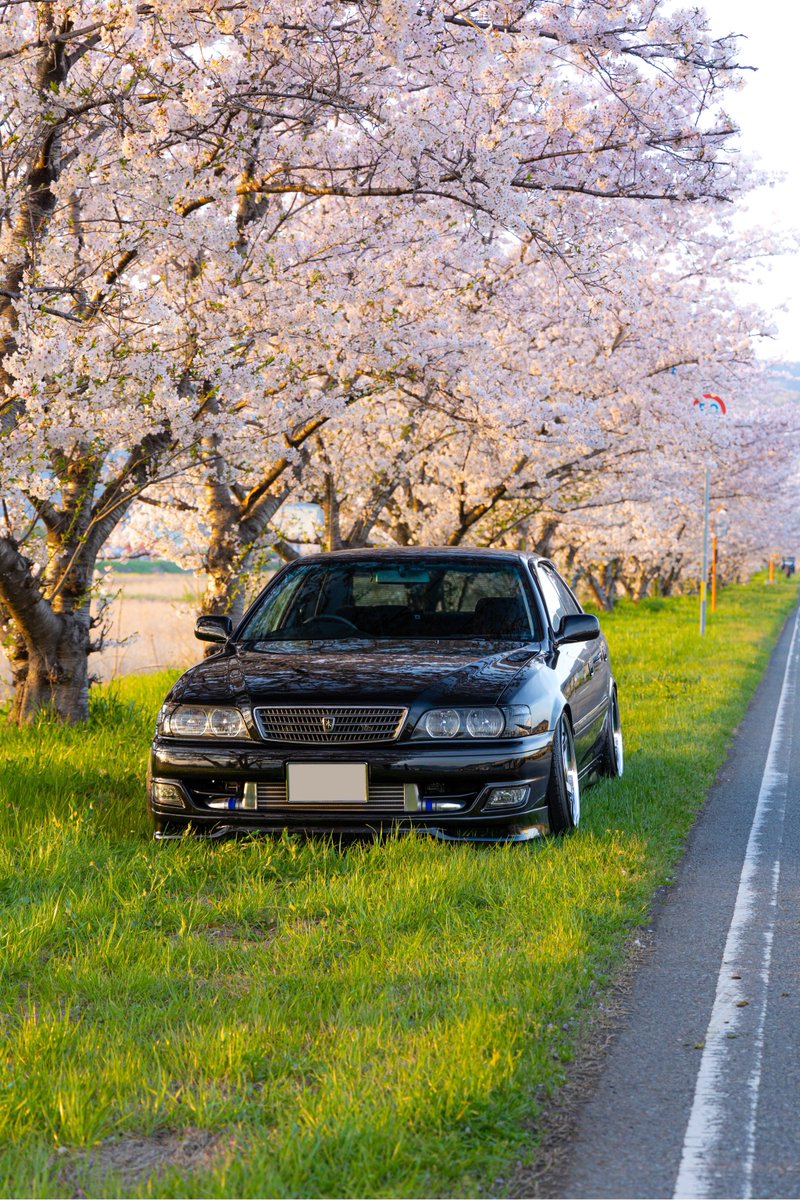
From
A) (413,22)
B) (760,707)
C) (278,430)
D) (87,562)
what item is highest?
(413,22)

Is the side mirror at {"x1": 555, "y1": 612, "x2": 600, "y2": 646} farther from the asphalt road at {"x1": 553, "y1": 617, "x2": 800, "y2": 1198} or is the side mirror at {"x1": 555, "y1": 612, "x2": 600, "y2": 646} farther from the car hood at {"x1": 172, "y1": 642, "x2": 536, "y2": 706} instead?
the asphalt road at {"x1": 553, "y1": 617, "x2": 800, "y2": 1198}

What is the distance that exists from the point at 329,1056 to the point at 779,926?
252cm

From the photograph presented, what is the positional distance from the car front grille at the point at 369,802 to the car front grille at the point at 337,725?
23 centimetres

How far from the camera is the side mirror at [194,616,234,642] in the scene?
295 inches

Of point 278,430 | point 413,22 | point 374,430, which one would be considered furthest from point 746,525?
point 413,22

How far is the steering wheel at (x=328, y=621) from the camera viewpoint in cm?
767

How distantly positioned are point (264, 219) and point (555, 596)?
4.81 meters

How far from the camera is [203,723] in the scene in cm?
648

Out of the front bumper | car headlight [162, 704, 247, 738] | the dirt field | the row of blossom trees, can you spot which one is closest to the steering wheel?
car headlight [162, 704, 247, 738]

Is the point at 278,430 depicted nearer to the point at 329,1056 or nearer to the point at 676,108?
the point at 676,108

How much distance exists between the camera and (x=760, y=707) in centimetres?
1520

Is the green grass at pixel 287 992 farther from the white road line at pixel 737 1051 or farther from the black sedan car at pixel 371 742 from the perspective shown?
the white road line at pixel 737 1051

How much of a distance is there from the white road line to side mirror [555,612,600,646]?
4.84 feet

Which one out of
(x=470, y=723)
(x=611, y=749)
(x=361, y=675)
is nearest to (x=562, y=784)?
(x=470, y=723)
